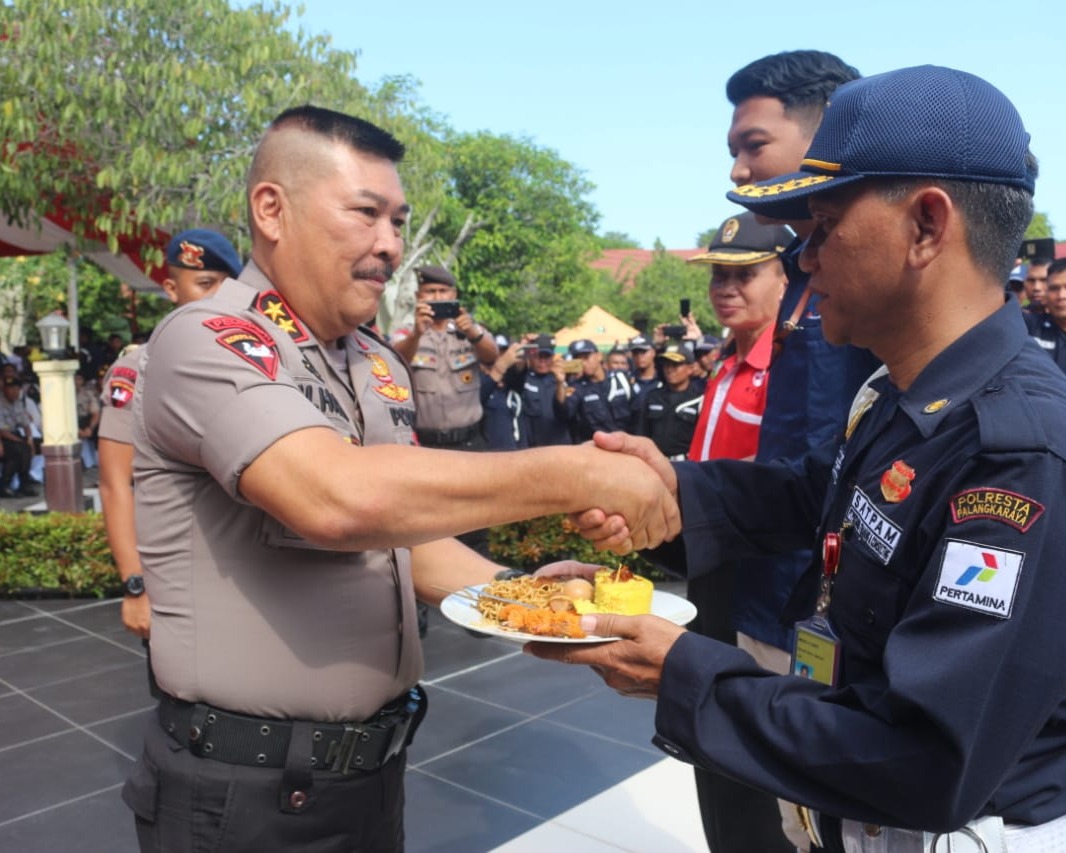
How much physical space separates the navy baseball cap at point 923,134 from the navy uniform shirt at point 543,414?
33.3 feet

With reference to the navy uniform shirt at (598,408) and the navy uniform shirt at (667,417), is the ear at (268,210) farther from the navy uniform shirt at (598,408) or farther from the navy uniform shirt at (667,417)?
the navy uniform shirt at (598,408)

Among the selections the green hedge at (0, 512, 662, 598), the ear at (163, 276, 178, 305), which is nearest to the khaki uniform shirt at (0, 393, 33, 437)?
the green hedge at (0, 512, 662, 598)

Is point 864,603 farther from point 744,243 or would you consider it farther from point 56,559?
point 56,559

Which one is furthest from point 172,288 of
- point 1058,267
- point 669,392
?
point 669,392

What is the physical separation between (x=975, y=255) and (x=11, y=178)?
1093 centimetres

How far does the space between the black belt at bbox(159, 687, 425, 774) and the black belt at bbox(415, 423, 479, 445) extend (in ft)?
17.9

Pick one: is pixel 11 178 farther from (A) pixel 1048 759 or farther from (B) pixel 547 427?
(A) pixel 1048 759

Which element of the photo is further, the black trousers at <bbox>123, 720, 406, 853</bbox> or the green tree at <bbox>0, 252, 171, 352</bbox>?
the green tree at <bbox>0, 252, 171, 352</bbox>

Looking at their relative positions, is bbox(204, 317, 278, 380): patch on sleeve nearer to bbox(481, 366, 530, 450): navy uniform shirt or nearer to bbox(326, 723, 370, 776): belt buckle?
bbox(326, 723, 370, 776): belt buckle

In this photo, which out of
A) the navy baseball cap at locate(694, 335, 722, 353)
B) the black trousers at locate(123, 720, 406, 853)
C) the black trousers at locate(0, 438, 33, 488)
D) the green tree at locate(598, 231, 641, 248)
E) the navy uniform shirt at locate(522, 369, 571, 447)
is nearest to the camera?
the black trousers at locate(123, 720, 406, 853)

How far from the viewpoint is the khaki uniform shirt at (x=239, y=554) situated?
1.72m

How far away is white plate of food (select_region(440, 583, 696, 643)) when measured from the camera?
168cm

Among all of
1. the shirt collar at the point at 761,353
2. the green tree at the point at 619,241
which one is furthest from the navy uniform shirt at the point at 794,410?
the green tree at the point at 619,241

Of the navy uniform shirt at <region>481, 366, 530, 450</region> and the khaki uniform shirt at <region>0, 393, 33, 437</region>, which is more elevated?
the navy uniform shirt at <region>481, 366, 530, 450</region>
